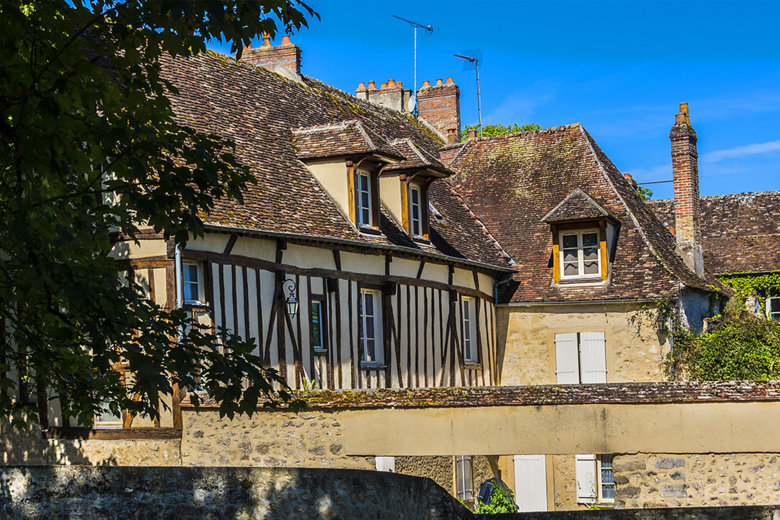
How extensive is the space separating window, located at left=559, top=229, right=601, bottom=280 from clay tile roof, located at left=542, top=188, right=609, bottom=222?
1.67 ft

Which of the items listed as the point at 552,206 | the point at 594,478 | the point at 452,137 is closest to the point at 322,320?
the point at 594,478

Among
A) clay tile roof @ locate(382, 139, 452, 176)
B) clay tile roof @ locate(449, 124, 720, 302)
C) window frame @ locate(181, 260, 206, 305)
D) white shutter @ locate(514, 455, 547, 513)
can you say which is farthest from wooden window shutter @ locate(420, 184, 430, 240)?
window frame @ locate(181, 260, 206, 305)

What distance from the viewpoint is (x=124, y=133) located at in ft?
18.7

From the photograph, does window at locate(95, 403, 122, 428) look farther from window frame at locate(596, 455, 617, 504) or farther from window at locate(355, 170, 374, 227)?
window frame at locate(596, 455, 617, 504)

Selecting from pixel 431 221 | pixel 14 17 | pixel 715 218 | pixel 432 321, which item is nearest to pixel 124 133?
pixel 14 17

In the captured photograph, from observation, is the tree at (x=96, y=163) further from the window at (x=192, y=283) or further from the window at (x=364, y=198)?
Result: the window at (x=364, y=198)

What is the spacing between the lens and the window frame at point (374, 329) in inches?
636

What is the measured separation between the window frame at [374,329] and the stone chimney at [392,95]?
41.7 feet

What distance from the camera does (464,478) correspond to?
17344 mm

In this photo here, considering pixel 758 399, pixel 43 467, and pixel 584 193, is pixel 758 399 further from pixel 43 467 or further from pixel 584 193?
pixel 584 193

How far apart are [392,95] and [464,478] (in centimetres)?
1405

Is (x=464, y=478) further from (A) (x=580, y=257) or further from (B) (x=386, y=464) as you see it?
(A) (x=580, y=257)

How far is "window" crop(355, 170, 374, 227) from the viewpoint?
16.6 metres

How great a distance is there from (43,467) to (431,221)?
13.6 meters
